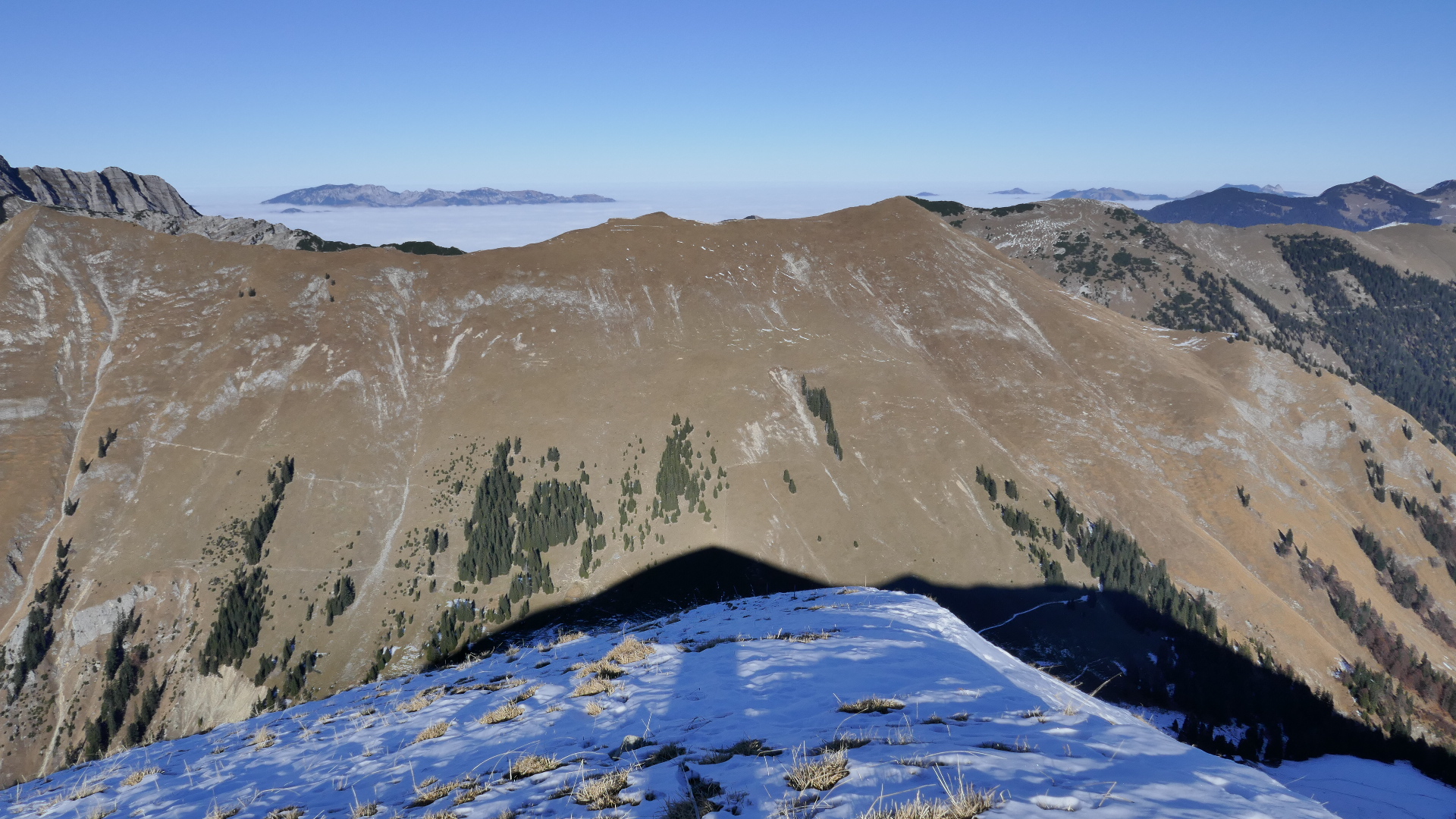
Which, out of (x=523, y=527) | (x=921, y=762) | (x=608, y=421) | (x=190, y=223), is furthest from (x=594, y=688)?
(x=190, y=223)

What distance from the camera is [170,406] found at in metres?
90.1

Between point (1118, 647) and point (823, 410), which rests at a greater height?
point (823, 410)

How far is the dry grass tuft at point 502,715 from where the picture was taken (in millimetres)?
13461

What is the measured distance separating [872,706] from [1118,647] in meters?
78.2

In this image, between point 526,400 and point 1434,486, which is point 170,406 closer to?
point 526,400

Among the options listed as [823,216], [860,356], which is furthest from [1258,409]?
[823,216]

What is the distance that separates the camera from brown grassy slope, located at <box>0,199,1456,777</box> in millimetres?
76312

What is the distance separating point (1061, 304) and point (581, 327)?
94.4 metres

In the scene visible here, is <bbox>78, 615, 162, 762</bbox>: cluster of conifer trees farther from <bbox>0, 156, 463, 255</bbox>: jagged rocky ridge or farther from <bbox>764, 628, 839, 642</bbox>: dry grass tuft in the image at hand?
<bbox>764, 628, 839, 642</bbox>: dry grass tuft

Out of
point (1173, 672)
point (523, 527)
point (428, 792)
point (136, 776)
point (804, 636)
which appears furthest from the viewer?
point (523, 527)

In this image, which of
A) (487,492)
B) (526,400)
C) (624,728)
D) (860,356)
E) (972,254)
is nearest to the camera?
(624,728)

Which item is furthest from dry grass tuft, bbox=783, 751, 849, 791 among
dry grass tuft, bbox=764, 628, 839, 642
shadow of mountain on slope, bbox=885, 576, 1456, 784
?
shadow of mountain on slope, bbox=885, 576, 1456, 784

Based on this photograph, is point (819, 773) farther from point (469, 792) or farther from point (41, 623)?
point (41, 623)

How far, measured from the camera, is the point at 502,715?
13578mm
